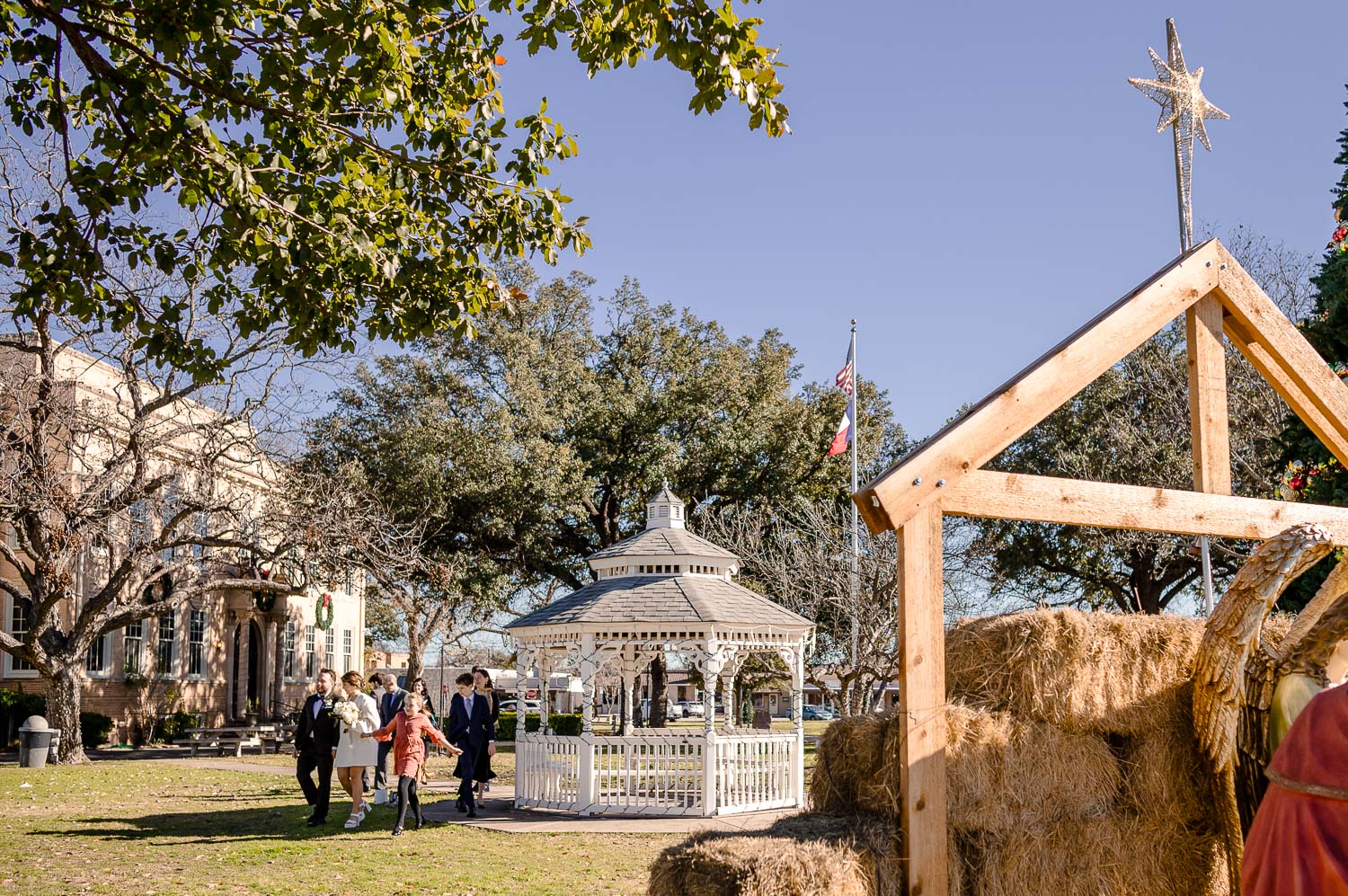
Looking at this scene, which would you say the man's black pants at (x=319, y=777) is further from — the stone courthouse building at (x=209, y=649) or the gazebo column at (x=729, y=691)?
the stone courthouse building at (x=209, y=649)

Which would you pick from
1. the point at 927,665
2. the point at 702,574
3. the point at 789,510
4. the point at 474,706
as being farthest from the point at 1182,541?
the point at 927,665

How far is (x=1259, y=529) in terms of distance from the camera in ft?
23.7

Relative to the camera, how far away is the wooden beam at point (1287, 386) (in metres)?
7.62

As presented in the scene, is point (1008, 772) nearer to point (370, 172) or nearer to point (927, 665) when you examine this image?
point (927, 665)

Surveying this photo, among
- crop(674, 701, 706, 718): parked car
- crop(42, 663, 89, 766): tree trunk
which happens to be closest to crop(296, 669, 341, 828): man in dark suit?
crop(42, 663, 89, 766): tree trunk

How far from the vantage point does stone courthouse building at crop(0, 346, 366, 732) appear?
1151 inches

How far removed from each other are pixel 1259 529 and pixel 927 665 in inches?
110

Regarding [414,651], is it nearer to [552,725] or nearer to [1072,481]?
[552,725]

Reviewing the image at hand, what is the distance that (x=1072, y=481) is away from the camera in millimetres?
6438

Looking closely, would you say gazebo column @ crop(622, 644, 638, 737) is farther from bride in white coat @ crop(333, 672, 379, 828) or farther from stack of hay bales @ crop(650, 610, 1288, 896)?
stack of hay bales @ crop(650, 610, 1288, 896)

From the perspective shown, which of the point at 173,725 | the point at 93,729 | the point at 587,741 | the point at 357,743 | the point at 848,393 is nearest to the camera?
the point at 357,743

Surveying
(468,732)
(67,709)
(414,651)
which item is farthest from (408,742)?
(414,651)

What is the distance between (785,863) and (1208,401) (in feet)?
13.4

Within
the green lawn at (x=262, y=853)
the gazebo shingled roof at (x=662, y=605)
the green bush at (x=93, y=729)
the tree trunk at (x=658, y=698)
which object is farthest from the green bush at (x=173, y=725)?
the gazebo shingled roof at (x=662, y=605)
